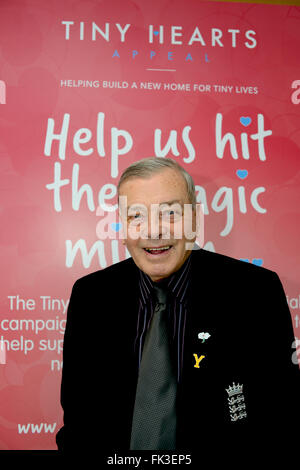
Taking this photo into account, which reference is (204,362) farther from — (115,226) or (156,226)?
(115,226)

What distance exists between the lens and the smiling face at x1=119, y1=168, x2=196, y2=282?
48.3 inches

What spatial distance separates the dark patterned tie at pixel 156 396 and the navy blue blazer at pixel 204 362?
3 cm

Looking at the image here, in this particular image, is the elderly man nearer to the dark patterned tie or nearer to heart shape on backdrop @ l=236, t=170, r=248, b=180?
the dark patterned tie

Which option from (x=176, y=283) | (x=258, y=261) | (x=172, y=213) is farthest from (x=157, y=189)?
(x=258, y=261)

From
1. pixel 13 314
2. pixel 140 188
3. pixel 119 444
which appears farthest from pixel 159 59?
pixel 119 444

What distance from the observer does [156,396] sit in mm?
1178

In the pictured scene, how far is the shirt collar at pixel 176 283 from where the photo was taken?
1.30 m

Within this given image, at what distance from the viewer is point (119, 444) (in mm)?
1223

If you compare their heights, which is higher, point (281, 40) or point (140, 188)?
point (281, 40)

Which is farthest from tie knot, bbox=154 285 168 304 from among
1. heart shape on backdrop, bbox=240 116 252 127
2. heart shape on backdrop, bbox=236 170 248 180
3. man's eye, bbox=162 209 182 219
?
heart shape on backdrop, bbox=240 116 252 127

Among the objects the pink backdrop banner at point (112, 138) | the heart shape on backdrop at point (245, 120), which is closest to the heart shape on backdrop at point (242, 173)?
the pink backdrop banner at point (112, 138)

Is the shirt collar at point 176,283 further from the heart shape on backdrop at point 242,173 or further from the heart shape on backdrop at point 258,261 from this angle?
the heart shape on backdrop at point 242,173
